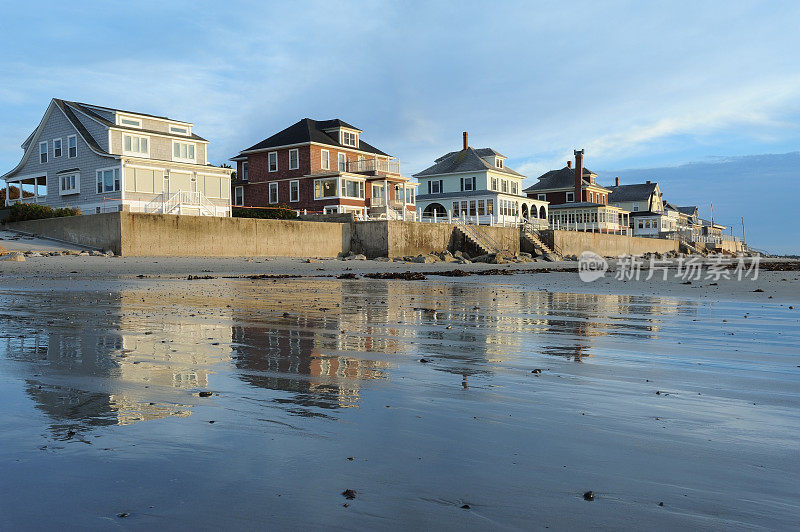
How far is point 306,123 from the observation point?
53906mm

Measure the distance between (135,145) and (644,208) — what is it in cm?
7774

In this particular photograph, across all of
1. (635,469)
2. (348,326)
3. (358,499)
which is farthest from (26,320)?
(635,469)

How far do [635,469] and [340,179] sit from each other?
49.0 m

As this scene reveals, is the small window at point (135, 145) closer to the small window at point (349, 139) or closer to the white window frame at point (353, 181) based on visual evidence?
the white window frame at point (353, 181)

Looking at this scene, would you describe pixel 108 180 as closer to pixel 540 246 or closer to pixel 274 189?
pixel 274 189

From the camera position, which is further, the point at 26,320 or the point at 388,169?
the point at 388,169

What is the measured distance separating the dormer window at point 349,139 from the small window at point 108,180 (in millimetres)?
20569

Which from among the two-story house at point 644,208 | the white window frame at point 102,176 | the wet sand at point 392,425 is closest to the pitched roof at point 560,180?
the two-story house at point 644,208

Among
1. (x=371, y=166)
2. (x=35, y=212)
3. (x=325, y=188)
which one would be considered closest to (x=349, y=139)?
(x=371, y=166)

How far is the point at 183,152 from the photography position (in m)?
44.6

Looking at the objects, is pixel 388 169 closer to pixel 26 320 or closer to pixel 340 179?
pixel 340 179

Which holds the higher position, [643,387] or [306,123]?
[306,123]

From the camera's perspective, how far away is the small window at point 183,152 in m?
44.0

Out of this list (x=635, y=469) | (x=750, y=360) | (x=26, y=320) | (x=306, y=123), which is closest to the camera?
(x=635, y=469)
